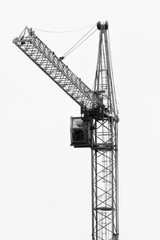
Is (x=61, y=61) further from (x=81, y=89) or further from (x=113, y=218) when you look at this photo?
(x=113, y=218)

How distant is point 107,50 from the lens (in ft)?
263

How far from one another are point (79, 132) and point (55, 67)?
6.12 metres

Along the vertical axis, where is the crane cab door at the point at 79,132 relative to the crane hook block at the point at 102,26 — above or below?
below

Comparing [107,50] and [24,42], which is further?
[107,50]

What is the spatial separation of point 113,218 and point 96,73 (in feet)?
39.2

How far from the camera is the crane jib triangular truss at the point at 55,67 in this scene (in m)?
75.1

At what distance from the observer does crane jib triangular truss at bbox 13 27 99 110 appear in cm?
7506

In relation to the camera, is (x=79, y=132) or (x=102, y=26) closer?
(x=79, y=132)

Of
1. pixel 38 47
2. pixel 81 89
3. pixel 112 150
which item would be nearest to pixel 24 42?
pixel 38 47

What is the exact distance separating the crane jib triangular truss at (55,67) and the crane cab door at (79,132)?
1.41 metres

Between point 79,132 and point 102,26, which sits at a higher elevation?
point 102,26

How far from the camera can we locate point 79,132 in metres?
78.8

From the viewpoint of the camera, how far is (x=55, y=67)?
76.0 m

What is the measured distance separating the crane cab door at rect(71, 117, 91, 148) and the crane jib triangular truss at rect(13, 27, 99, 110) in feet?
4.63
